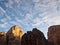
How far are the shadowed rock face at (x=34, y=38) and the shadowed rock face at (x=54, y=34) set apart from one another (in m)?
1.68

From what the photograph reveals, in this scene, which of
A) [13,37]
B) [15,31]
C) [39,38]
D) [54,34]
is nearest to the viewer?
[39,38]

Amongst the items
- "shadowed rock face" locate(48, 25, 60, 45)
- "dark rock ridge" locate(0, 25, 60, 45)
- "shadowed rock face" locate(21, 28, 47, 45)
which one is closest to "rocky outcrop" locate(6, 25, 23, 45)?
"dark rock ridge" locate(0, 25, 60, 45)

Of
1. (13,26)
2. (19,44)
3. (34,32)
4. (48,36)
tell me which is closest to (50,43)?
(48,36)

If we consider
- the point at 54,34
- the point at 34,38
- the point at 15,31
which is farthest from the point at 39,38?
the point at 15,31

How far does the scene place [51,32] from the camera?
32.3 metres

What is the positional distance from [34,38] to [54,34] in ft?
14.4

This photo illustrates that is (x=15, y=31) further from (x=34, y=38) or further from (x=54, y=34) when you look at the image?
(x=54, y=34)

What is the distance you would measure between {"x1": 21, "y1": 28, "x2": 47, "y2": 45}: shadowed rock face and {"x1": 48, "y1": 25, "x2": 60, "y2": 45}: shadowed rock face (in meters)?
1.68

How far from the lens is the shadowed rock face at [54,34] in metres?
31.6

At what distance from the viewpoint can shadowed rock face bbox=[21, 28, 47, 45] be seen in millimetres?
31484

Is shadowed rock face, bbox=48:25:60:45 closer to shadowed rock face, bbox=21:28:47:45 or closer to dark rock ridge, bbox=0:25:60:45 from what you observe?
dark rock ridge, bbox=0:25:60:45

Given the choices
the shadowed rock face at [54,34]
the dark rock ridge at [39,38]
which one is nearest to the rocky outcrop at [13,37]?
the dark rock ridge at [39,38]

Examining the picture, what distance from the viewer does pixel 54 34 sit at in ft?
105

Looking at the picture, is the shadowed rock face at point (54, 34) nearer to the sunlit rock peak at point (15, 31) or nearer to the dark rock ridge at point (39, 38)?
the dark rock ridge at point (39, 38)
